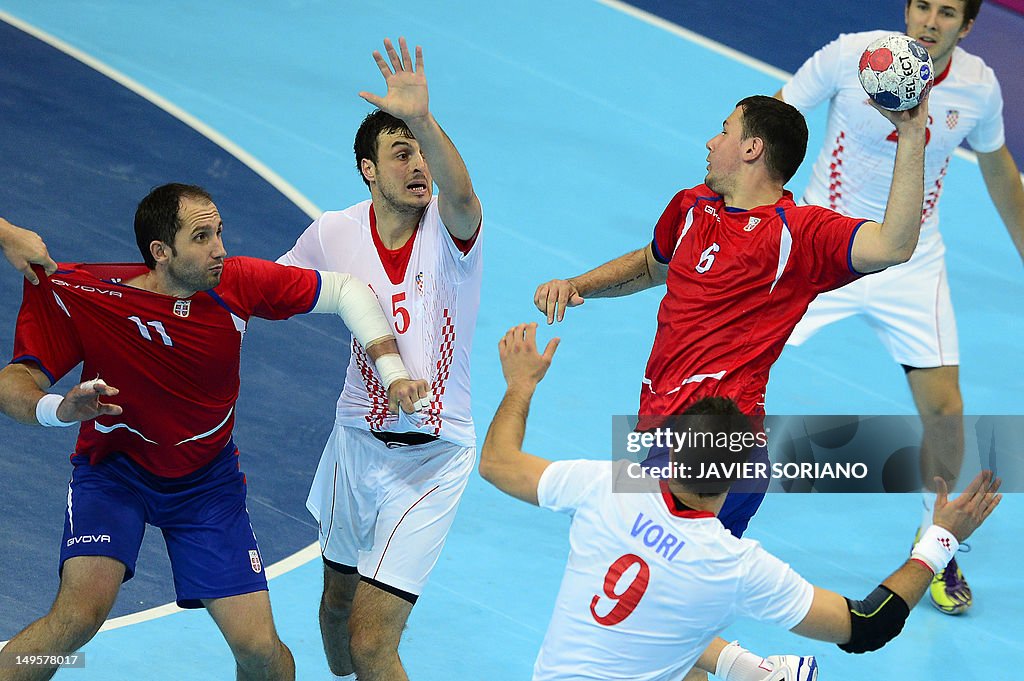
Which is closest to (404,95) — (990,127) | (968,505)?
(968,505)

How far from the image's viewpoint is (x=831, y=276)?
21.4ft

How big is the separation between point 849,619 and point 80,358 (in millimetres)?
3370

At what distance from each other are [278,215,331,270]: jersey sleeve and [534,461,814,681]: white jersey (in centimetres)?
211

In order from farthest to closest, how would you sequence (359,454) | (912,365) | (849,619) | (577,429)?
(577,429) → (912,365) → (359,454) → (849,619)

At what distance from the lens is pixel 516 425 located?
5.73m

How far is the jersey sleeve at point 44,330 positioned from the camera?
6691 millimetres

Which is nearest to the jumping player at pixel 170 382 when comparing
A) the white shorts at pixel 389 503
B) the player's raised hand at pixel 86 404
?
the player's raised hand at pixel 86 404

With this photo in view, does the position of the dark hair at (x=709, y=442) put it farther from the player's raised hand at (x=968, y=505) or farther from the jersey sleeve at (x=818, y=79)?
the jersey sleeve at (x=818, y=79)

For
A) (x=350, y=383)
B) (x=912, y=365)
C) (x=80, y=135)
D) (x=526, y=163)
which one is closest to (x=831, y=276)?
(x=350, y=383)

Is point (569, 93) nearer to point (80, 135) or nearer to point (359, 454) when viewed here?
point (80, 135)

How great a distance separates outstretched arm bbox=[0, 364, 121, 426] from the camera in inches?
243

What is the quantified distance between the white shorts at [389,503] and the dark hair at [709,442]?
1.89 meters

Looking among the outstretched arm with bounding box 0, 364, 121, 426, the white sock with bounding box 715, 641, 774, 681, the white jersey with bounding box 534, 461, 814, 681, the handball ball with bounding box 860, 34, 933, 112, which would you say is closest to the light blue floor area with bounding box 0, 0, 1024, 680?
the white sock with bounding box 715, 641, 774, 681

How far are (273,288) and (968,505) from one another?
3.02 m
